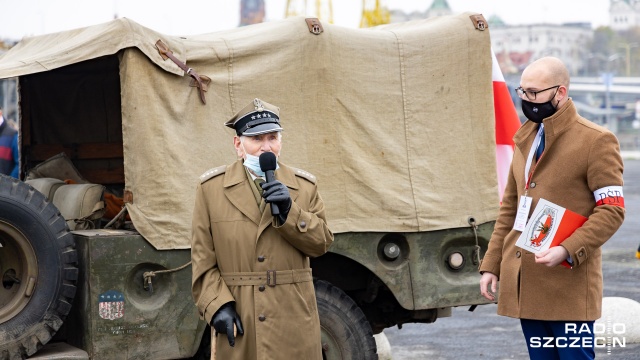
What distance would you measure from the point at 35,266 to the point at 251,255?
5.68 feet

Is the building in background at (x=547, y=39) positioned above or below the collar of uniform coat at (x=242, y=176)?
above

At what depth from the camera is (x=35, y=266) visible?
5816 millimetres

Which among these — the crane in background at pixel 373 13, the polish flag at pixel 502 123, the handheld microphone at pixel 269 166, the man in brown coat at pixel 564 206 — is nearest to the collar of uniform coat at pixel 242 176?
the handheld microphone at pixel 269 166

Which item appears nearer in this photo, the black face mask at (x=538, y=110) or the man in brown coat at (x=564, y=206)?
the man in brown coat at (x=564, y=206)

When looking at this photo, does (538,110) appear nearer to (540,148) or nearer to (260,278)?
(540,148)

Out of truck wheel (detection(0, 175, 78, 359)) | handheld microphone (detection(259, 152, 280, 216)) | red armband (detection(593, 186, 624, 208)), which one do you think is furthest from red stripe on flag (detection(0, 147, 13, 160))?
red armband (detection(593, 186, 624, 208))

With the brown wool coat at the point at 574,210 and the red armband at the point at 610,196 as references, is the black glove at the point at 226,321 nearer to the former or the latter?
the brown wool coat at the point at 574,210

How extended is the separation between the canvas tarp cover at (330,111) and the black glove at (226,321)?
1499 millimetres

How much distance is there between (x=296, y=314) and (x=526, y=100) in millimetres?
1387

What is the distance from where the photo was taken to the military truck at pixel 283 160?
585 cm

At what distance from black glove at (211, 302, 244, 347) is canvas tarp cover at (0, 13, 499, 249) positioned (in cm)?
150

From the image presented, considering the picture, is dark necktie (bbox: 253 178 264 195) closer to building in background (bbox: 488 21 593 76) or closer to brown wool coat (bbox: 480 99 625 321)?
brown wool coat (bbox: 480 99 625 321)

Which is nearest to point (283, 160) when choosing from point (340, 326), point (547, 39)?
point (340, 326)

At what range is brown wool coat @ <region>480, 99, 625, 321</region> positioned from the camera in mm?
4559
